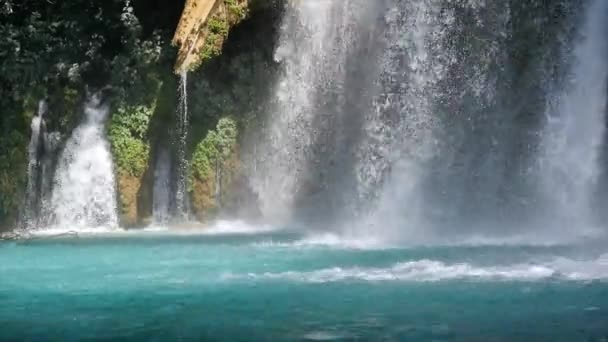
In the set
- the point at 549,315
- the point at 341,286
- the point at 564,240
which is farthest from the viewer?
the point at 564,240

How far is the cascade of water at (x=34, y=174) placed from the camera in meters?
20.5

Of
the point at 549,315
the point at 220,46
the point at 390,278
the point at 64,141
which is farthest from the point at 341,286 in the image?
the point at 64,141

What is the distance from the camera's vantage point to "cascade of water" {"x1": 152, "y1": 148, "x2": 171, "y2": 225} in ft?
69.3

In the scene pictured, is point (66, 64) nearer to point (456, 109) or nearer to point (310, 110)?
point (310, 110)

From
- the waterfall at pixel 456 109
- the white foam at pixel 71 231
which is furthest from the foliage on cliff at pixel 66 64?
the waterfall at pixel 456 109

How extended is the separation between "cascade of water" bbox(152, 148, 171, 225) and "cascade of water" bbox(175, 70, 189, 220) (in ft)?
0.77

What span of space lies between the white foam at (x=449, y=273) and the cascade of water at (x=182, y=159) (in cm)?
936

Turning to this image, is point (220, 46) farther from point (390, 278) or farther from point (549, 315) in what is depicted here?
point (549, 315)

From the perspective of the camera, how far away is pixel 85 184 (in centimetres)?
2105

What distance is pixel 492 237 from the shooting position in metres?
17.5

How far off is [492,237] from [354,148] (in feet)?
12.3

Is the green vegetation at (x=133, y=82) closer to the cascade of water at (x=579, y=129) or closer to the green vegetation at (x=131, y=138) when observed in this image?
the green vegetation at (x=131, y=138)

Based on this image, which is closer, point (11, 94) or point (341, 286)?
point (341, 286)

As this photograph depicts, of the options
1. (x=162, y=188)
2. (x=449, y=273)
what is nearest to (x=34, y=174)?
(x=162, y=188)
